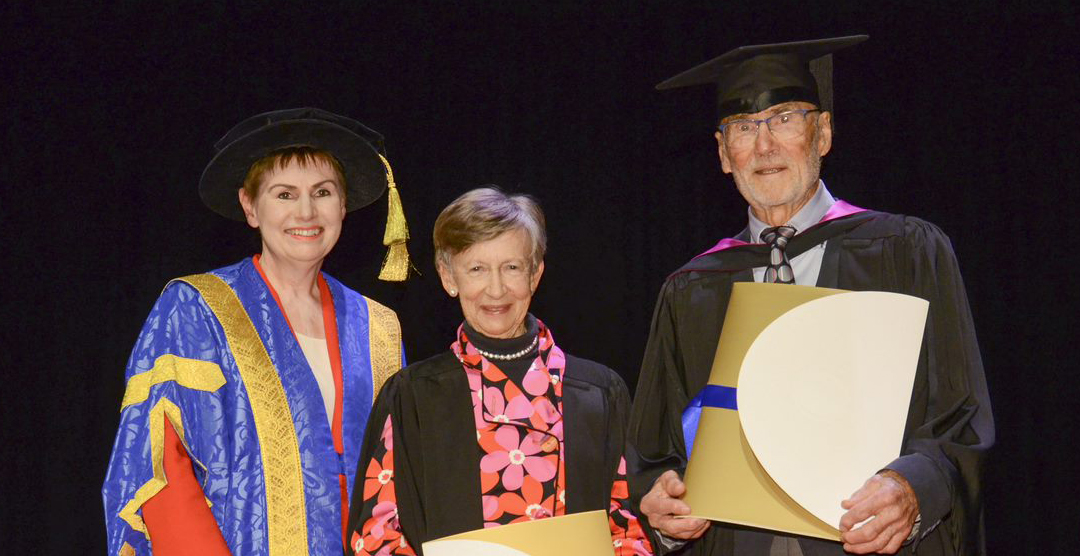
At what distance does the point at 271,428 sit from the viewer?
2.39m

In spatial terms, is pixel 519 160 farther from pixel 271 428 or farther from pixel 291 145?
pixel 271 428

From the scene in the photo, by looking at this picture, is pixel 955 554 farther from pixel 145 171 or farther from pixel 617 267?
pixel 145 171

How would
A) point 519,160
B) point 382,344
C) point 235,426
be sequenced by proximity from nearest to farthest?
point 235,426 → point 382,344 → point 519,160

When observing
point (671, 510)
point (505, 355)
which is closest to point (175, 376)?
point (505, 355)

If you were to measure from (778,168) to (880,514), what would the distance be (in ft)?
2.51

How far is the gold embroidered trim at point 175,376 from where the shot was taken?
2.35 m

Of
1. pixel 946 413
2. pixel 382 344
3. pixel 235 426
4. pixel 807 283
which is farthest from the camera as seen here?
pixel 382 344

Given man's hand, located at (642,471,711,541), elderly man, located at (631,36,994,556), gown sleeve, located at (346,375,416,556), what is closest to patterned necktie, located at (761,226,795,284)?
elderly man, located at (631,36,994,556)

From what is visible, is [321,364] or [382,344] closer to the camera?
[321,364]

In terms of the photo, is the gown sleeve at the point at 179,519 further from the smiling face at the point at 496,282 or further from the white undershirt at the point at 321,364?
the smiling face at the point at 496,282

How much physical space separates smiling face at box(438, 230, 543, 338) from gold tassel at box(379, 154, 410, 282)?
37 cm

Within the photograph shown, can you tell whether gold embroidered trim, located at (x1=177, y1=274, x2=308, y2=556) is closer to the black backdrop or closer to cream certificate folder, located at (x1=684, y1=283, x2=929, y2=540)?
cream certificate folder, located at (x1=684, y1=283, x2=929, y2=540)

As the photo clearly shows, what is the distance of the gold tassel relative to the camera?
2.68 m

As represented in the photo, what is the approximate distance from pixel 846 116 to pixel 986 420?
78.9 inches
